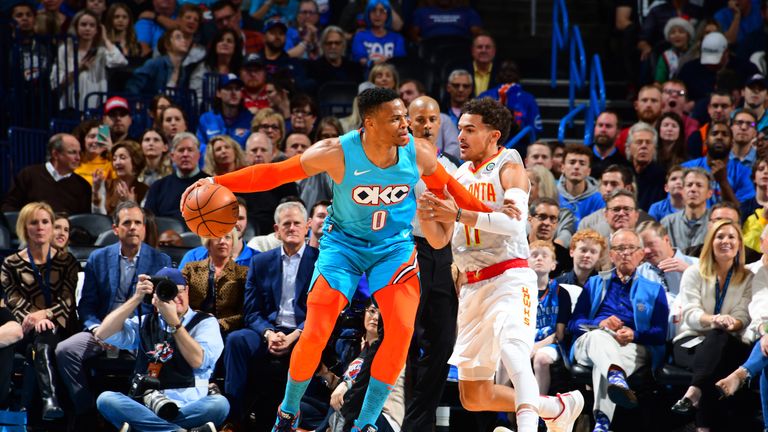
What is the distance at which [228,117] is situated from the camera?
12219 mm

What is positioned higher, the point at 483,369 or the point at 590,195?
the point at 590,195

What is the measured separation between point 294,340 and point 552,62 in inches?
244

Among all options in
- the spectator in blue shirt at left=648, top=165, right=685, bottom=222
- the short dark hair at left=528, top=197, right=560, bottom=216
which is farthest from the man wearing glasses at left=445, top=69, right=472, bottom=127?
the short dark hair at left=528, top=197, right=560, bottom=216

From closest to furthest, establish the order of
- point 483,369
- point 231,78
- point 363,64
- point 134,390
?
1. point 483,369
2. point 134,390
3. point 231,78
4. point 363,64

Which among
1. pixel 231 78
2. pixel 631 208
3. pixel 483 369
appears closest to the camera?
pixel 483 369

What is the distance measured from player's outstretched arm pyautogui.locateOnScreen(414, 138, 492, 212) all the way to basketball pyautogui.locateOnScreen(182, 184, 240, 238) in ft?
3.61

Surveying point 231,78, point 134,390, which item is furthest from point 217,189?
point 231,78

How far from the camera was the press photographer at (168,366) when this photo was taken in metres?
8.12

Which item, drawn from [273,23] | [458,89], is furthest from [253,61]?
[458,89]

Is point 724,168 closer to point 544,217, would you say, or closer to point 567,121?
point 544,217

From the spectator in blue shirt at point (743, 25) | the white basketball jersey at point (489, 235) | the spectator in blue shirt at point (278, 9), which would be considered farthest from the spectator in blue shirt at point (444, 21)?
the white basketball jersey at point (489, 235)

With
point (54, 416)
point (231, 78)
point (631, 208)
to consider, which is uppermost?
point (231, 78)

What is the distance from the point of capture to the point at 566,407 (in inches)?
286

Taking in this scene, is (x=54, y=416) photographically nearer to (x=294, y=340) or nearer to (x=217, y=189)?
(x=294, y=340)
